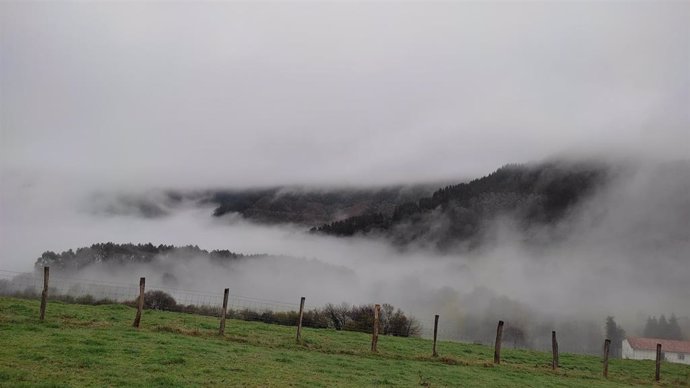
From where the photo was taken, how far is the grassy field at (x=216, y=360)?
18.7m

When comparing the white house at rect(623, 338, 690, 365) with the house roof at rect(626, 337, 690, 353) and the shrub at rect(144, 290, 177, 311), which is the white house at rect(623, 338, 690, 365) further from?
the shrub at rect(144, 290, 177, 311)

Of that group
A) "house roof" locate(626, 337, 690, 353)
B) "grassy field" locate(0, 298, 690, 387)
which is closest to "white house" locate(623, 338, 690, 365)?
"house roof" locate(626, 337, 690, 353)

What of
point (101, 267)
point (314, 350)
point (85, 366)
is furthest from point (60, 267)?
point (85, 366)

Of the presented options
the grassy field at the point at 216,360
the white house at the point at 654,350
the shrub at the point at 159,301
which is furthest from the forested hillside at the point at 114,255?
the white house at the point at 654,350

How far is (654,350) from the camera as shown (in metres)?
135

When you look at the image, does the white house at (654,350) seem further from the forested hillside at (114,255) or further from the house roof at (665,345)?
the forested hillside at (114,255)

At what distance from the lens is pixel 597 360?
169ft

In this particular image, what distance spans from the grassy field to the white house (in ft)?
347

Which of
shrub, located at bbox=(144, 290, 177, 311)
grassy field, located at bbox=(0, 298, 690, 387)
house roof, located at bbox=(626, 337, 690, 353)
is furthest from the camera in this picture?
house roof, located at bbox=(626, 337, 690, 353)

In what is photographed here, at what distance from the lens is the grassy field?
18.7 m

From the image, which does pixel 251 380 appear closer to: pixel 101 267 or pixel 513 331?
pixel 101 267

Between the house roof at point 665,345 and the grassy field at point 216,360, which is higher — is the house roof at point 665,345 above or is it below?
below

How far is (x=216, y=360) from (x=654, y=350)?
5614 inches

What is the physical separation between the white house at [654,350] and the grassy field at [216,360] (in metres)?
106
